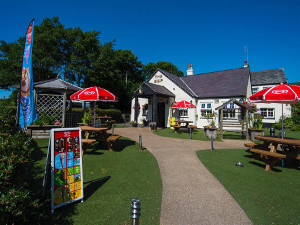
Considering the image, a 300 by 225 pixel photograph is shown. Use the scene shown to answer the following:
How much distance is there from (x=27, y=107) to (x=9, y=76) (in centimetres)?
2595

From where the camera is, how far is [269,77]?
29156 millimetres

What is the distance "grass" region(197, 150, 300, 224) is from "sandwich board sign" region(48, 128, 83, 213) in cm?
348

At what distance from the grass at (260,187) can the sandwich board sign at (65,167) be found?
11.4ft

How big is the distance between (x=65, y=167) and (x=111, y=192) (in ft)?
4.05

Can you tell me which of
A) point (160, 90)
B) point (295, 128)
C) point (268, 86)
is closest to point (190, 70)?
point (160, 90)

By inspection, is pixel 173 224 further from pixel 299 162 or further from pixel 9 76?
pixel 9 76

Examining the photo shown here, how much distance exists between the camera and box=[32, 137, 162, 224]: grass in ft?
9.64

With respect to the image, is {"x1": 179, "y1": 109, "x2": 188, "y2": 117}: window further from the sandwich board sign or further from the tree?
the tree

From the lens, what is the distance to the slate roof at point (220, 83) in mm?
17692

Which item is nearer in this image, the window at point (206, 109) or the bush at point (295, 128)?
the bush at point (295, 128)

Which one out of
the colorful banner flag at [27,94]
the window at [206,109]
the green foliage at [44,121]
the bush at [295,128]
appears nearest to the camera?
the colorful banner flag at [27,94]

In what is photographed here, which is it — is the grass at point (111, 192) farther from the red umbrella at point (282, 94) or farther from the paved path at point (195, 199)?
the red umbrella at point (282, 94)

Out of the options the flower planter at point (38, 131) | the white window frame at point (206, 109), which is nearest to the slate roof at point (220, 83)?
the white window frame at point (206, 109)

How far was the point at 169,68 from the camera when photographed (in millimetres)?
47562
